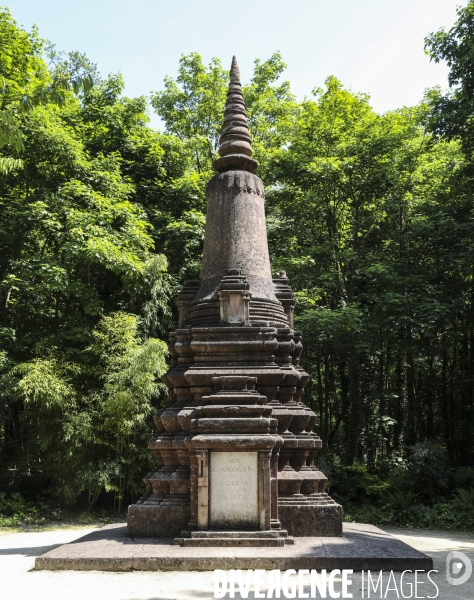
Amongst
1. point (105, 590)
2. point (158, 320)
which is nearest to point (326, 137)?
point (158, 320)

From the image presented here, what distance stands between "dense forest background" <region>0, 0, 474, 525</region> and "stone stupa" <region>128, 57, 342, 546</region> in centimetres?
549

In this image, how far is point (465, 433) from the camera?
1970 centimetres

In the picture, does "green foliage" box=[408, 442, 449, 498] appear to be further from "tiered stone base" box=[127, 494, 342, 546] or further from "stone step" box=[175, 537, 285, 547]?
"stone step" box=[175, 537, 285, 547]

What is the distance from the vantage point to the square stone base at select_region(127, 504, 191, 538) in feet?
25.8

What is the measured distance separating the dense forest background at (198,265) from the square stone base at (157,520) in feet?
20.2

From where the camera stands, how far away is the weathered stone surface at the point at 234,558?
256 inches

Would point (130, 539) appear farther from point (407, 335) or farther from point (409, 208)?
point (409, 208)

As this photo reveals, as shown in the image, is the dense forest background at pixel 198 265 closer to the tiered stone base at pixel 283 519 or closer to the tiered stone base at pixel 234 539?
the tiered stone base at pixel 283 519

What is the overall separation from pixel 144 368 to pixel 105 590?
8.87 metres

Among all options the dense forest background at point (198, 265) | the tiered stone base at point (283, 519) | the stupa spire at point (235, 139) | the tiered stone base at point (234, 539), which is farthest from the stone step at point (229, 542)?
the dense forest background at point (198, 265)

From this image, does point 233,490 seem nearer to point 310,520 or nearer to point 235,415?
point 235,415

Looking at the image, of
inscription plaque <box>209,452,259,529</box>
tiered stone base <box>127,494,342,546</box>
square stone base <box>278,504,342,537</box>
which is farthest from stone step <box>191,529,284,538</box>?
square stone base <box>278,504,342,537</box>

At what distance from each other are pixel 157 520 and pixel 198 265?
1062 cm

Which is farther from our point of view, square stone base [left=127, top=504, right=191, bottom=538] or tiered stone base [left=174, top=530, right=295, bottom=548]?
square stone base [left=127, top=504, right=191, bottom=538]
